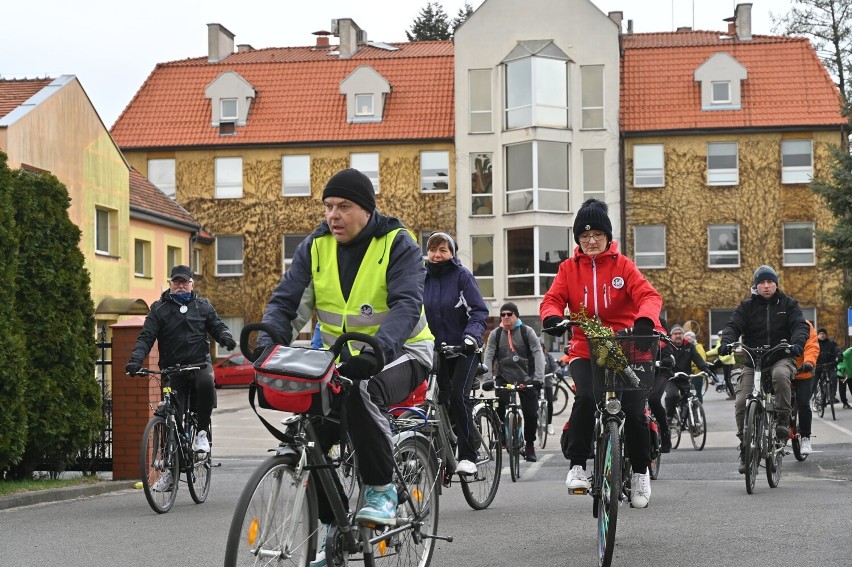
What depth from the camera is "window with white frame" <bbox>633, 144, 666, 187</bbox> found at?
4881cm

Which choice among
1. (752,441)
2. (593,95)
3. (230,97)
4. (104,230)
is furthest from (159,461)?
(230,97)

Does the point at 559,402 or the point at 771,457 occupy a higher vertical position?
the point at 771,457

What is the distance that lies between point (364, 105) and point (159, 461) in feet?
138

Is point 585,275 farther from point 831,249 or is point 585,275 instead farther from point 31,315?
point 831,249

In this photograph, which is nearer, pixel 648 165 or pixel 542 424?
pixel 542 424

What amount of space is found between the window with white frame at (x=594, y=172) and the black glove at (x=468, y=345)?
39562 mm

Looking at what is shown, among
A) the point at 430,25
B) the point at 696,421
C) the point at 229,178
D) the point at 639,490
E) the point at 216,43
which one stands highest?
the point at 430,25

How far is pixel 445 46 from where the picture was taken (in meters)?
58.2

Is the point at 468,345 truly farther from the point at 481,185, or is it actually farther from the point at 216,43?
the point at 216,43

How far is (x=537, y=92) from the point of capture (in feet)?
157

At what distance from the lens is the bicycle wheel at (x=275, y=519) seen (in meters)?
4.79

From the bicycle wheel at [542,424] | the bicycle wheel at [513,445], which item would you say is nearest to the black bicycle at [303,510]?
the bicycle wheel at [513,445]

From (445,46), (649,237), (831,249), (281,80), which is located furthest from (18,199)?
(445,46)

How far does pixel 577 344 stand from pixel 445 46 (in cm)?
5157
